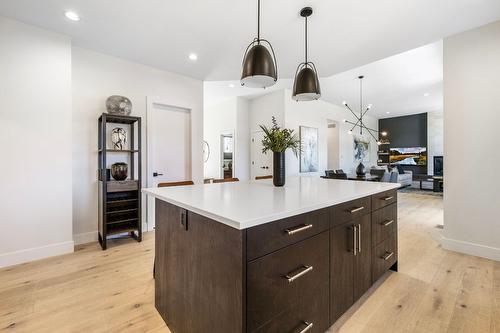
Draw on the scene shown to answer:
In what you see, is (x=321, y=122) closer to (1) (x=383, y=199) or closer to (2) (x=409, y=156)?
(1) (x=383, y=199)

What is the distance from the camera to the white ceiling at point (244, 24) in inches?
86.6

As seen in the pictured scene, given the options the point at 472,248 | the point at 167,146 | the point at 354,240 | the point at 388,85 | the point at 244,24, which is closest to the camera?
the point at 354,240

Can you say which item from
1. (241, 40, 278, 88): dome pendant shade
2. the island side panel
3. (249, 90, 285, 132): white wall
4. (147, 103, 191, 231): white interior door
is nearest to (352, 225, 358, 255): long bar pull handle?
the island side panel

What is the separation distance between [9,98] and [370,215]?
12.1ft

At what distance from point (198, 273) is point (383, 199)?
166 cm

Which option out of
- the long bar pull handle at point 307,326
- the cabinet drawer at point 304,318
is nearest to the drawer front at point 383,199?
the cabinet drawer at point 304,318

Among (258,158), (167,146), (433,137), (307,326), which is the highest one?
(433,137)

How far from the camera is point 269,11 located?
2.28 meters

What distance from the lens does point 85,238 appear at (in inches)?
120

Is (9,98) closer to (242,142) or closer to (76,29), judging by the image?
(76,29)

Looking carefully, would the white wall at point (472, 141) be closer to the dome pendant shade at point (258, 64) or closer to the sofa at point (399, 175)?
the dome pendant shade at point (258, 64)

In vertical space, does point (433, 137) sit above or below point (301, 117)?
below

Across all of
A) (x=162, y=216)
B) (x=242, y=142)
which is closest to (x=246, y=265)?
(x=162, y=216)

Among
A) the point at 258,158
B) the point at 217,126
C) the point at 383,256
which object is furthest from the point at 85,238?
the point at 217,126
